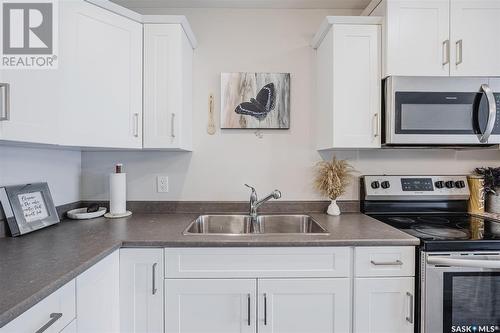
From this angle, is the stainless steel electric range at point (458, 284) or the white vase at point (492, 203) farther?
the white vase at point (492, 203)

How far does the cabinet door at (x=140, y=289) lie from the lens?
1.37 m

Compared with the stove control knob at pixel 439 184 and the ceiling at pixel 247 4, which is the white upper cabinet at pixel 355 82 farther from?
the stove control knob at pixel 439 184

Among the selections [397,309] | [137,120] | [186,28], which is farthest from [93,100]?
[397,309]

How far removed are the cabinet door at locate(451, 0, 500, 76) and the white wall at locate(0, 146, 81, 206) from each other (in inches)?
95.5

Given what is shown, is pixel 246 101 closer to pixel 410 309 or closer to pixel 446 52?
pixel 446 52

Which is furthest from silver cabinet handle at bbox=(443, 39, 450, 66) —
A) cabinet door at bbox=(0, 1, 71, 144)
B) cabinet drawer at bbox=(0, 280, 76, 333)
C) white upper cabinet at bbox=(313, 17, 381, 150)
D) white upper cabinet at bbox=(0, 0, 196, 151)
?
cabinet drawer at bbox=(0, 280, 76, 333)

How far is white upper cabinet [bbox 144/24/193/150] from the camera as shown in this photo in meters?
1.68

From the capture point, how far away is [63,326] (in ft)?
3.18

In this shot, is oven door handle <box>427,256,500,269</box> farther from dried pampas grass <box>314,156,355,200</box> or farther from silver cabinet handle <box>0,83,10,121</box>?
silver cabinet handle <box>0,83,10,121</box>

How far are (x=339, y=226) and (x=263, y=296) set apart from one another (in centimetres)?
60

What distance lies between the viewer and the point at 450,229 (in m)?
1.59

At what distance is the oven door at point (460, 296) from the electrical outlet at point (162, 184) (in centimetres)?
163

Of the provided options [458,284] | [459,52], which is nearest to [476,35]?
[459,52]

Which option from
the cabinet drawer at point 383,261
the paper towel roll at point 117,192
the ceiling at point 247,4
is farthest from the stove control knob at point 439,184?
the paper towel roll at point 117,192
